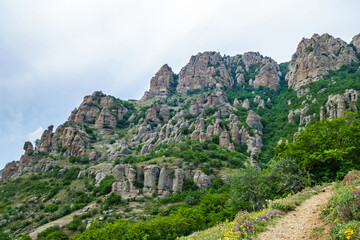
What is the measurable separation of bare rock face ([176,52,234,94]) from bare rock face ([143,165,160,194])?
10199 cm

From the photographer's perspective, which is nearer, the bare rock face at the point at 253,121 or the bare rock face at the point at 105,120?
the bare rock face at the point at 253,121

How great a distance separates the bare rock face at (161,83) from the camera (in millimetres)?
153500

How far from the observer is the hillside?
41819 mm

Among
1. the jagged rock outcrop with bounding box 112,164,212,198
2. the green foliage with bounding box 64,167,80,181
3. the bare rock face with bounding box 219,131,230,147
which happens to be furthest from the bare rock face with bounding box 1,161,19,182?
the bare rock face with bounding box 219,131,230,147

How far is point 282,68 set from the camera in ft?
563

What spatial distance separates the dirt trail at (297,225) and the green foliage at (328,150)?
9.22m

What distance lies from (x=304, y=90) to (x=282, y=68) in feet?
267

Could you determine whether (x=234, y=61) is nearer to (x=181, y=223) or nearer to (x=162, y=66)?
(x=162, y=66)

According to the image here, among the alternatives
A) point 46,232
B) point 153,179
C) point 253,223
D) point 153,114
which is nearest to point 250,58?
point 153,114

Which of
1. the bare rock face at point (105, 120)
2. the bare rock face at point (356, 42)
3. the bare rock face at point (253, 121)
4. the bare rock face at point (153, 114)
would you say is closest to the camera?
the bare rock face at point (253, 121)

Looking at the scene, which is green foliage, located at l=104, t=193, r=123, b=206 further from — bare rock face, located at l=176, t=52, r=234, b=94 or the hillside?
bare rock face, located at l=176, t=52, r=234, b=94

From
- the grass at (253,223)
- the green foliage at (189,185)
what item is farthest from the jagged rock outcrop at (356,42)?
the grass at (253,223)

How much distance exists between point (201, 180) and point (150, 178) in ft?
40.8

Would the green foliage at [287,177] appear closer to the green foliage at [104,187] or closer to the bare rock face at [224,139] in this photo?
the green foliage at [104,187]
